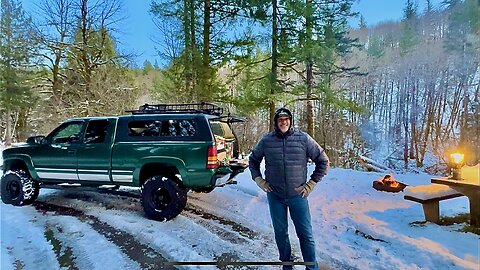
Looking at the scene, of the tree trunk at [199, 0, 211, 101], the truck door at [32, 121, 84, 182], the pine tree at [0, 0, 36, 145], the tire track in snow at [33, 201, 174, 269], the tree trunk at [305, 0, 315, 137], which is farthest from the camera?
the tree trunk at [199, 0, 211, 101]

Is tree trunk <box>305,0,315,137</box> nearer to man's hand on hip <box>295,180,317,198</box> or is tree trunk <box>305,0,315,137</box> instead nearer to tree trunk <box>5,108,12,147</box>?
man's hand on hip <box>295,180,317,198</box>

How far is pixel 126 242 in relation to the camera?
2.23 metres

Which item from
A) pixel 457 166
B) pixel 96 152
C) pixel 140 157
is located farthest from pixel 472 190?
pixel 96 152

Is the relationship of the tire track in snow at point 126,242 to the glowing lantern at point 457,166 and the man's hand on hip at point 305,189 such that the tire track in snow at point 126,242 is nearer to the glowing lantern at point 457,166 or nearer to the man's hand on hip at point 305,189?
the man's hand on hip at point 305,189

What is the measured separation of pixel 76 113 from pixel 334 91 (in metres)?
3.96

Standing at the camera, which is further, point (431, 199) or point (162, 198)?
point (162, 198)

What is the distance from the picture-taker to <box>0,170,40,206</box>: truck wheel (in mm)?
3199

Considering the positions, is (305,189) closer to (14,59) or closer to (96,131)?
(96,131)

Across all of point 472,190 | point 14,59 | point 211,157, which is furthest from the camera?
point 14,59

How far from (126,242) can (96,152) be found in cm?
113

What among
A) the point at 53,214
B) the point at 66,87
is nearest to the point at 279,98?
the point at 66,87

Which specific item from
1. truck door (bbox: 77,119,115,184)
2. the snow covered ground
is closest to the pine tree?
truck door (bbox: 77,119,115,184)

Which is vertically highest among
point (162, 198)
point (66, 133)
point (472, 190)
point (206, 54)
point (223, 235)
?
point (206, 54)

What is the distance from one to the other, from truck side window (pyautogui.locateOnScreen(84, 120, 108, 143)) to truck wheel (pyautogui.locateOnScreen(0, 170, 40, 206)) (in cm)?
85
